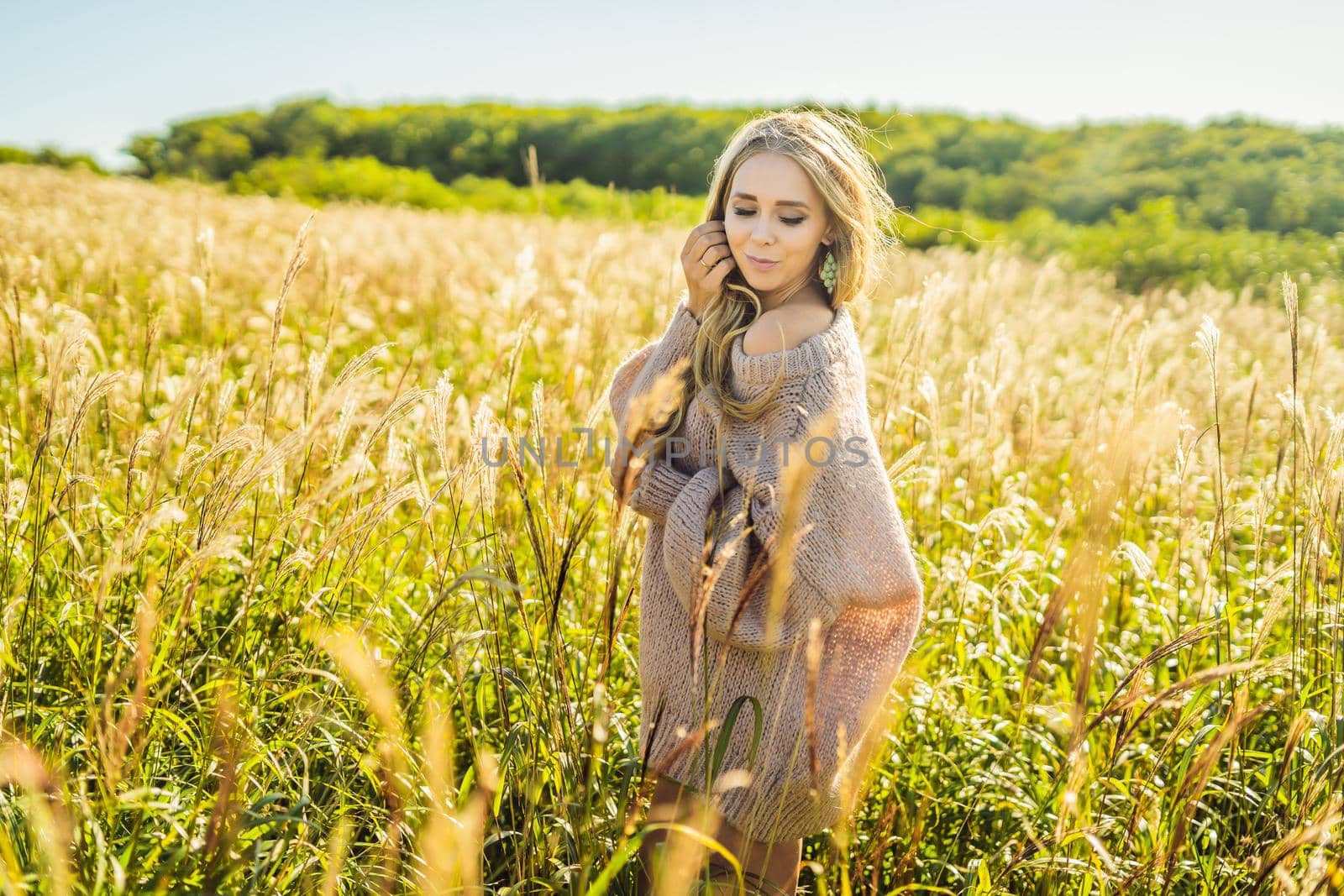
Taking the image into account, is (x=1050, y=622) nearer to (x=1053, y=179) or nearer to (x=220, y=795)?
(x=220, y=795)

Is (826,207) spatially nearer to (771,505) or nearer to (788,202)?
(788,202)

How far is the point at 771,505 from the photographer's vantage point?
1412 mm

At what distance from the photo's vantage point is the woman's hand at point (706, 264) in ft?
5.44

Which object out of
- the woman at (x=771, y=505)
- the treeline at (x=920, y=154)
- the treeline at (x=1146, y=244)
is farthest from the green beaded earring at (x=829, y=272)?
the treeline at (x=920, y=154)

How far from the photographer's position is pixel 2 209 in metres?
7.02

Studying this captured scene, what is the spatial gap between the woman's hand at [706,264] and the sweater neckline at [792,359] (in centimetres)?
17

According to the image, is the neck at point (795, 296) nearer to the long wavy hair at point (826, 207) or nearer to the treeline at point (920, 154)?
the long wavy hair at point (826, 207)

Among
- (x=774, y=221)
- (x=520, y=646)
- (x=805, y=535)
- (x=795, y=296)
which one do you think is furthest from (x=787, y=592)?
(x=520, y=646)

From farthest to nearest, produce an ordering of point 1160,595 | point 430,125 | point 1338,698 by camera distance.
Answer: point 430,125 → point 1160,595 → point 1338,698

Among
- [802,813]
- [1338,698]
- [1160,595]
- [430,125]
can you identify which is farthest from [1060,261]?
[430,125]

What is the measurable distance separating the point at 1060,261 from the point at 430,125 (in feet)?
107

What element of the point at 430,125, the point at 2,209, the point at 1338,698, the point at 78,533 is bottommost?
the point at 1338,698

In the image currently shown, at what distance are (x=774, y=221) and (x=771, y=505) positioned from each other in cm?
55

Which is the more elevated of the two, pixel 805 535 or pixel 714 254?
pixel 714 254
